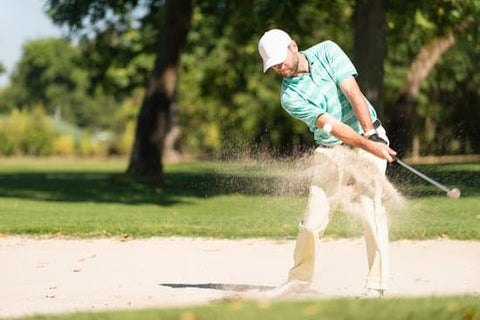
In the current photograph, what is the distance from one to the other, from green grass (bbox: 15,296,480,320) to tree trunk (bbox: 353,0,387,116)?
606 inches

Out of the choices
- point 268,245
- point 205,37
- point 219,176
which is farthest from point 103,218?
point 205,37

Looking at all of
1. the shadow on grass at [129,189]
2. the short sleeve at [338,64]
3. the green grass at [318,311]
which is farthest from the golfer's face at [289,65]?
the shadow on grass at [129,189]

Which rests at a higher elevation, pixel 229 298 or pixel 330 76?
pixel 330 76

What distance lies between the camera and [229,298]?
27.2 ft

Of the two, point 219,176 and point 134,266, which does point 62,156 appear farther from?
point 134,266

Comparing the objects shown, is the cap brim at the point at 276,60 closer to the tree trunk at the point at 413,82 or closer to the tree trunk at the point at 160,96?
the tree trunk at the point at 160,96

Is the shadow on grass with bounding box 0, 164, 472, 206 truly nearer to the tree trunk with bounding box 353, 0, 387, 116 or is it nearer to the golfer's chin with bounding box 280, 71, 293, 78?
the tree trunk with bounding box 353, 0, 387, 116

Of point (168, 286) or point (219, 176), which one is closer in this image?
point (168, 286)

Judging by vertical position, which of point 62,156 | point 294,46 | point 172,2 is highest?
point 172,2

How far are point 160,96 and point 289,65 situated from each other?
738 inches

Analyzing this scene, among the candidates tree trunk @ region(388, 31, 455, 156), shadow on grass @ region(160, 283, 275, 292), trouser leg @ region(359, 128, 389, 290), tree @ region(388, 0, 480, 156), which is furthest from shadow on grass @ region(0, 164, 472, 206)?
trouser leg @ region(359, 128, 389, 290)

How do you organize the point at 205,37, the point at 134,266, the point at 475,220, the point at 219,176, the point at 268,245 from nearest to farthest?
the point at 134,266 < the point at 268,245 < the point at 475,220 < the point at 219,176 < the point at 205,37

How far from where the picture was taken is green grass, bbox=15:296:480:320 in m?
5.73

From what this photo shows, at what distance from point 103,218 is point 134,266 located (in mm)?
4857
